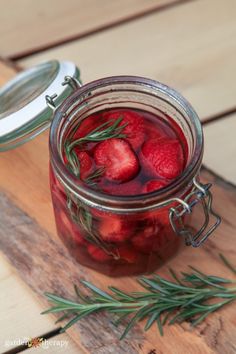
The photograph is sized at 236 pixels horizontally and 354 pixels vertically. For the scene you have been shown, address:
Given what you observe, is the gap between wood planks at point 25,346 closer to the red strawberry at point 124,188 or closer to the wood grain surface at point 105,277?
the wood grain surface at point 105,277

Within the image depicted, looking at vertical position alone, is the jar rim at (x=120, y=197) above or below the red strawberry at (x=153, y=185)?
above

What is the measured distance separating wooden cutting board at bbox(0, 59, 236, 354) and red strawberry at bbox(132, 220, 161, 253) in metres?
0.07

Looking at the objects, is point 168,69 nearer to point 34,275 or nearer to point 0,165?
point 0,165

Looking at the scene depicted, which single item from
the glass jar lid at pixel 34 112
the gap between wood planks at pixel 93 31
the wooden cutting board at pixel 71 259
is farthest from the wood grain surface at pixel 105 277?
the gap between wood planks at pixel 93 31

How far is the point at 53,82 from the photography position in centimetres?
79

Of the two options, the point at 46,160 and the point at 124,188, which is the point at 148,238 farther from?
the point at 46,160

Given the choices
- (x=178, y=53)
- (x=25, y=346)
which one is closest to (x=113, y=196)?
(x=25, y=346)

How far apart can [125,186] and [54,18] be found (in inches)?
20.1

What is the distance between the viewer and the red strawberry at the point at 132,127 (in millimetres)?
752

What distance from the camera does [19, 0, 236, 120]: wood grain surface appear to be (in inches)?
39.5

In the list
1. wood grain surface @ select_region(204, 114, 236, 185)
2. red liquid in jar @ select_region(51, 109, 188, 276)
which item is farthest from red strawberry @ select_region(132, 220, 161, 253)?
wood grain surface @ select_region(204, 114, 236, 185)

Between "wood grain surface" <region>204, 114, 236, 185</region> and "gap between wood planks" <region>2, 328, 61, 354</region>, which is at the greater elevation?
"gap between wood planks" <region>2, 328, 61, 354</region>

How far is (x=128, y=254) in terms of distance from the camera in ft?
2.44

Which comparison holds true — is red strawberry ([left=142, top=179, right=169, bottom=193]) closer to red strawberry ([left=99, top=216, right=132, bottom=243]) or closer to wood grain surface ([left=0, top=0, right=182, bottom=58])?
red strawberry ([left=99, top=216, right=132, bottom=243])
